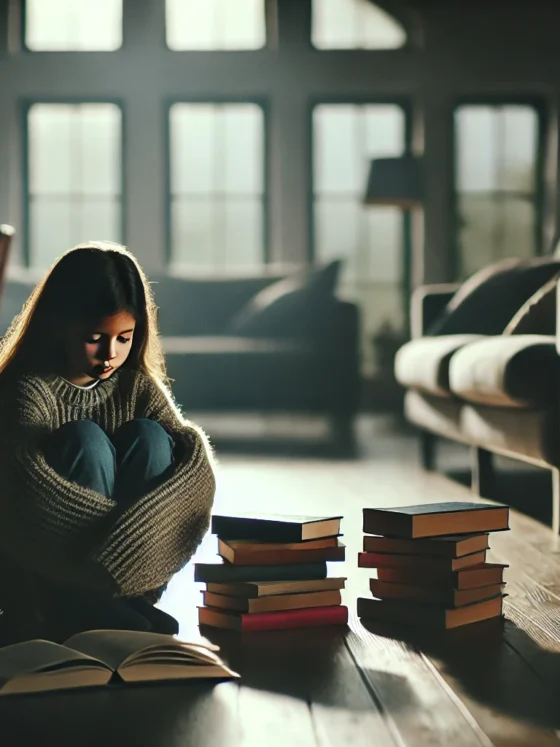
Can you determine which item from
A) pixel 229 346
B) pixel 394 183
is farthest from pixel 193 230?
pixel 229 346

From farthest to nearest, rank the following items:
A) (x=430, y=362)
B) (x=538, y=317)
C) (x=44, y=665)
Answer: (x=430, y=362) → (x=538, y=317) → (x=44, y=665)

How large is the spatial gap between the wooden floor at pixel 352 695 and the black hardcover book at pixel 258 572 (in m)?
0.09

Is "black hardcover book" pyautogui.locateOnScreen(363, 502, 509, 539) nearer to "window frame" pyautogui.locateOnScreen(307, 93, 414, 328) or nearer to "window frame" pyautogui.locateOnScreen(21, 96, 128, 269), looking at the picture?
"window frame" pyautogui.locateOnScreen(307, 93, 414, 328)

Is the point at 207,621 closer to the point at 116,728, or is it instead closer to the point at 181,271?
the point at 116,728

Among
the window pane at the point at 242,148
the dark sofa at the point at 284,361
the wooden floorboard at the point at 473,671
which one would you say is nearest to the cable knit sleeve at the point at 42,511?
the wooden floorboard at the point at 473,671

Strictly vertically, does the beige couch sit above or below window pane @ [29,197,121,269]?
below

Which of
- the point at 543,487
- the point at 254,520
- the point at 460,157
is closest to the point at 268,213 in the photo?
the point at 460,157

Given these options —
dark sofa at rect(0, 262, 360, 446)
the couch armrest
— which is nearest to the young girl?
the couch armrest

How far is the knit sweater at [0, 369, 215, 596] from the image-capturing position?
5.21 feet

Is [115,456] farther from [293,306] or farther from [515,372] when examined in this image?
[293,306]

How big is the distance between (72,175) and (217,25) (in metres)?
1.67

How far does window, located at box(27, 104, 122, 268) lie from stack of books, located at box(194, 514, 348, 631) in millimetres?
6565

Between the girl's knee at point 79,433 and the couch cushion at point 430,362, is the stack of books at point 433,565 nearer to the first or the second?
the girl's knee at point 79,433

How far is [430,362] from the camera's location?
147 inches
